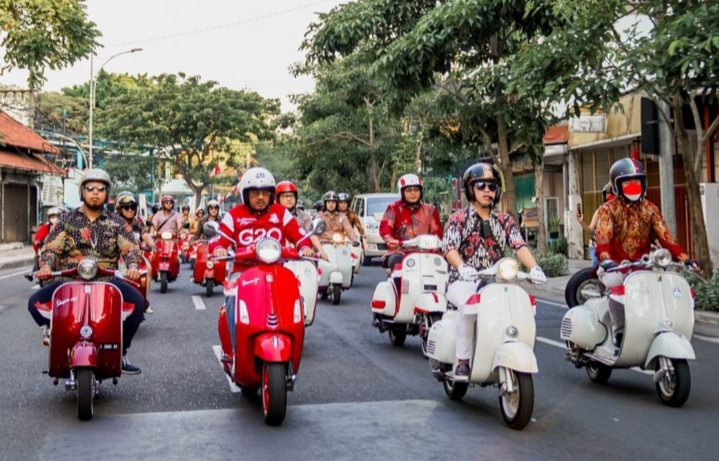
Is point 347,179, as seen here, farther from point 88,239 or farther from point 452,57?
point 88,239

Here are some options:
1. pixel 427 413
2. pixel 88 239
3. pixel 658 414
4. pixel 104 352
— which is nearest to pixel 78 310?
pixel 104 352

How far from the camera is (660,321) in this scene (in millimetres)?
6875

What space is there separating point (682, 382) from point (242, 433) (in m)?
3.21

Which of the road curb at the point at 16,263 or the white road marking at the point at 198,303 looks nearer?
the white road marking at the point at 198,303

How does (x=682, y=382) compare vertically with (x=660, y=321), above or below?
below

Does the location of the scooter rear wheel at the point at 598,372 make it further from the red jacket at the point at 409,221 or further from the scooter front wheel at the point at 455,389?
the red jacket at the point at 409,221

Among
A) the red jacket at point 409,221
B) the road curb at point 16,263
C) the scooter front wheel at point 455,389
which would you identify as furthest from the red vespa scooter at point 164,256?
the road curb at point 16,263

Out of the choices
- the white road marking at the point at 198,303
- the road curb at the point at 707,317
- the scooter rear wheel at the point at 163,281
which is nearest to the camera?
the road curb at the point at 707,317

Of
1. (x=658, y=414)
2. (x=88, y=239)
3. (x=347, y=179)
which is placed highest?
(x=347, y=179)

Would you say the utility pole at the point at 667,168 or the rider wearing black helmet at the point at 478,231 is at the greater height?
the utility pole at the point at 667,168

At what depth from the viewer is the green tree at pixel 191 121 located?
1719 inches

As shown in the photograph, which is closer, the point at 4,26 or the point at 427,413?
the point at 427,413

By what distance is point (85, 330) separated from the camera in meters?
6.28

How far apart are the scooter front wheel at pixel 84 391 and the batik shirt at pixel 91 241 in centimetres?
100
